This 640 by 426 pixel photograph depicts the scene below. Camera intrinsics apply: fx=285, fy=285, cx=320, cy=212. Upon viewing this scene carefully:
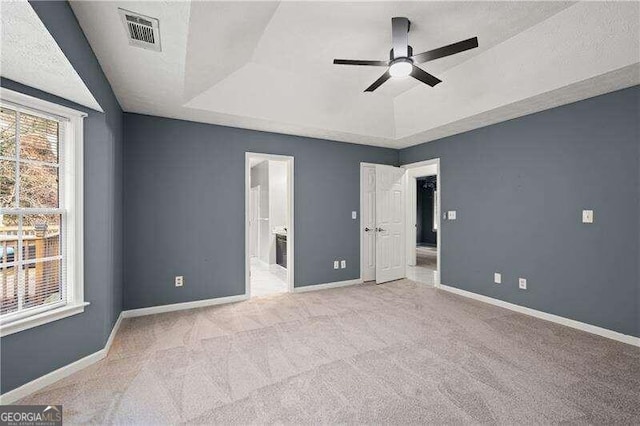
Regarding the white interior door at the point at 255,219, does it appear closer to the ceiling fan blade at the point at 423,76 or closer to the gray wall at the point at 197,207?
the gray wall at the point at 197,207

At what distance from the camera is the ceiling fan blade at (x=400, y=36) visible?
242cm

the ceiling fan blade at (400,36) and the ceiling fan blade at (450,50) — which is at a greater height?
the ceiling fan blade at (400,36)

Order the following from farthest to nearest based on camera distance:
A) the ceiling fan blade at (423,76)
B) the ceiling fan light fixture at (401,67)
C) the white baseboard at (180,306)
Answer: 1. the white baseboard at (180,306)
2. the ceiling fan blade at (423,76)
3. the ceiling fan light fixture at (401,67)

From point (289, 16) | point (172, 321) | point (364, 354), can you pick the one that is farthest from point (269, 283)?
point (289, 16)

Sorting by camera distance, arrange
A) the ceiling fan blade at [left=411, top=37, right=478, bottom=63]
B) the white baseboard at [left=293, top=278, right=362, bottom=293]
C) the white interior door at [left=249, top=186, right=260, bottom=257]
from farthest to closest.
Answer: the white interior door at [left=249, top=186, right=260, bottom=257] < the white baseboard at [left=293, top=278, right=362, bottom=293] < the ceiling fan blade at [left=411, top=37, right=478, bottom=63]

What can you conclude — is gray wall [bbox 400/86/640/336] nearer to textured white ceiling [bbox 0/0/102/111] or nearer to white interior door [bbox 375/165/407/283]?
white interior door [bbox 375/165/407/283]

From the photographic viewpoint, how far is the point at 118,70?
248 centimetres

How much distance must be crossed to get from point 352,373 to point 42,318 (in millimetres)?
2314

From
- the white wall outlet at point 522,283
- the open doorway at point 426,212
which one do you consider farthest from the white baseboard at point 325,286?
the open doorway at point 426,212

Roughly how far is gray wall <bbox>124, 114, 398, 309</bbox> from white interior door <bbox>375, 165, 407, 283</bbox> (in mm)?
1049

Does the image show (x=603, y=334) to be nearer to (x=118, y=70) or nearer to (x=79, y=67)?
(x=79, y=67)

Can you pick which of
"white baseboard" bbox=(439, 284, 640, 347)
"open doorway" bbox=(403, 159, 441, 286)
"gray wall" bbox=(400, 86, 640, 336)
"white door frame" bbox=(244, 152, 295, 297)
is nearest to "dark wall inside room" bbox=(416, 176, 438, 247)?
"open doorway" bbox=(403, 159, 441, 286)

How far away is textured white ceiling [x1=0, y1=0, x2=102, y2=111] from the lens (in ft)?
4.36

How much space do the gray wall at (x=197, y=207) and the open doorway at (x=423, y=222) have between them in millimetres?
1912
